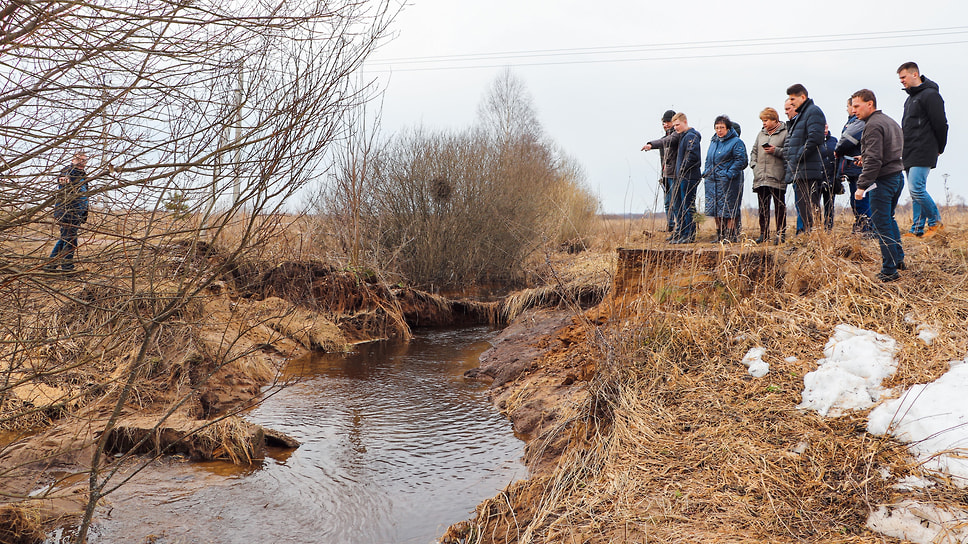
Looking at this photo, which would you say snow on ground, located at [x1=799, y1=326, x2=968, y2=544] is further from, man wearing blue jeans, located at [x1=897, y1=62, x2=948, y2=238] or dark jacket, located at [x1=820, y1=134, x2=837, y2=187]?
dark jacket, located at [x1=820, y1=134, x2=837, y2=187]

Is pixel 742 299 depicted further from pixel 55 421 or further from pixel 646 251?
pixel 55 421

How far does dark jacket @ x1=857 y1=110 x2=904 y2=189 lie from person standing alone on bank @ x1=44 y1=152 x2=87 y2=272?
6.04 metres

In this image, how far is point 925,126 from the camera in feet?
23.0

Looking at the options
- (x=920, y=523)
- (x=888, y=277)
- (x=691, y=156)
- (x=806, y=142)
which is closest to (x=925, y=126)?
(x=806, y=142)

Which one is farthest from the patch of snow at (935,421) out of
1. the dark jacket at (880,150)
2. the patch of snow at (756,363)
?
the dark jacket at (880,150)

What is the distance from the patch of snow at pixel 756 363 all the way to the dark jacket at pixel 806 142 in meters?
2.97

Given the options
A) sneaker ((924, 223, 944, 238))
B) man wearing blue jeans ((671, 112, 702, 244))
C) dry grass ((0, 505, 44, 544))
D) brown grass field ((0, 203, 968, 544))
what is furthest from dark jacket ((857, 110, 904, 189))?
dry grass ((0, 505, 44, 544))

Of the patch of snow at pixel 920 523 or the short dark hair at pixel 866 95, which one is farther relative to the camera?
the short dark hair at pixel 866 95

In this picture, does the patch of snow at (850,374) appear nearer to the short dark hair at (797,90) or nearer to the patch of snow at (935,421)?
the patch of snow at (935,421)

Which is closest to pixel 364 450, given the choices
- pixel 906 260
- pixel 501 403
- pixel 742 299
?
pixel 501 403

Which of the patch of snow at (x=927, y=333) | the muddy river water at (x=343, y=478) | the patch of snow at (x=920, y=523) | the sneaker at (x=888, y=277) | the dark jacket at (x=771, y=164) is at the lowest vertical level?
the muddy river water at (x=343, y=478)

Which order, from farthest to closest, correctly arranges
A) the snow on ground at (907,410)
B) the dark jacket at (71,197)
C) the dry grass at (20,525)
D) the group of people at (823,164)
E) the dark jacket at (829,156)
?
the dark jacket at (829,156), the group of people at (823,164), the dry grass at (20,525), the snow on ground at (907,410), the dark jacket at (71,197)

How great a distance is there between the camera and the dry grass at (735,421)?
3593 mm

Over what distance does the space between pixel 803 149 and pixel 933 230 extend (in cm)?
184
